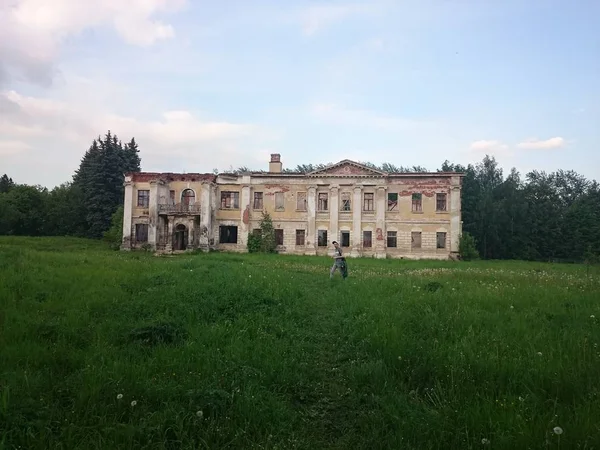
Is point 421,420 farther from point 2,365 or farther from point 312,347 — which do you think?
point 2,365

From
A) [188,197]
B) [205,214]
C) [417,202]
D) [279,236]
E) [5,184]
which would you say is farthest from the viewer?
[5,184]

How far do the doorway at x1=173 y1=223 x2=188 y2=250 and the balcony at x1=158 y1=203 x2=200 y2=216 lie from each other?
4.72ft

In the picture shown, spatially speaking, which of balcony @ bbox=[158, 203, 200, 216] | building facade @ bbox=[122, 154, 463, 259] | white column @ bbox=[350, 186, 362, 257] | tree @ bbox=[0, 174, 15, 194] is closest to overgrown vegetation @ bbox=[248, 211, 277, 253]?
building facade @ bbox=[122, 154, 463, 259]

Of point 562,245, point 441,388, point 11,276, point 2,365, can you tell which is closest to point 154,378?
point 2,365

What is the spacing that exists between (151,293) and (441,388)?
306 inches

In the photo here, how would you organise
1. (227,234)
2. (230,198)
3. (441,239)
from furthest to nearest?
1. (230,198)
2. (227,234)
3. (441,239)

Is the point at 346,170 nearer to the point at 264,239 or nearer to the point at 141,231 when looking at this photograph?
the point at 264,239

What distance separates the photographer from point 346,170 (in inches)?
1668

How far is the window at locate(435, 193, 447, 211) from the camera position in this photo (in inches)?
1601

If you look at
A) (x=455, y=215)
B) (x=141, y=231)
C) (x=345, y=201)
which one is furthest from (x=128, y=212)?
(x=455, y=215)

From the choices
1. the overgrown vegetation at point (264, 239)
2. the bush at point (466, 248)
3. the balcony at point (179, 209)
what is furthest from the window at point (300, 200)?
the bush at point (466, 248)

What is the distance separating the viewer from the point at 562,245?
5991 cm

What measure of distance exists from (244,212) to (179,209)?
21.6 feet

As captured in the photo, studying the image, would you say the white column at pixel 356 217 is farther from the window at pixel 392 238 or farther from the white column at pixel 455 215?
the white column at pixel 455 215
